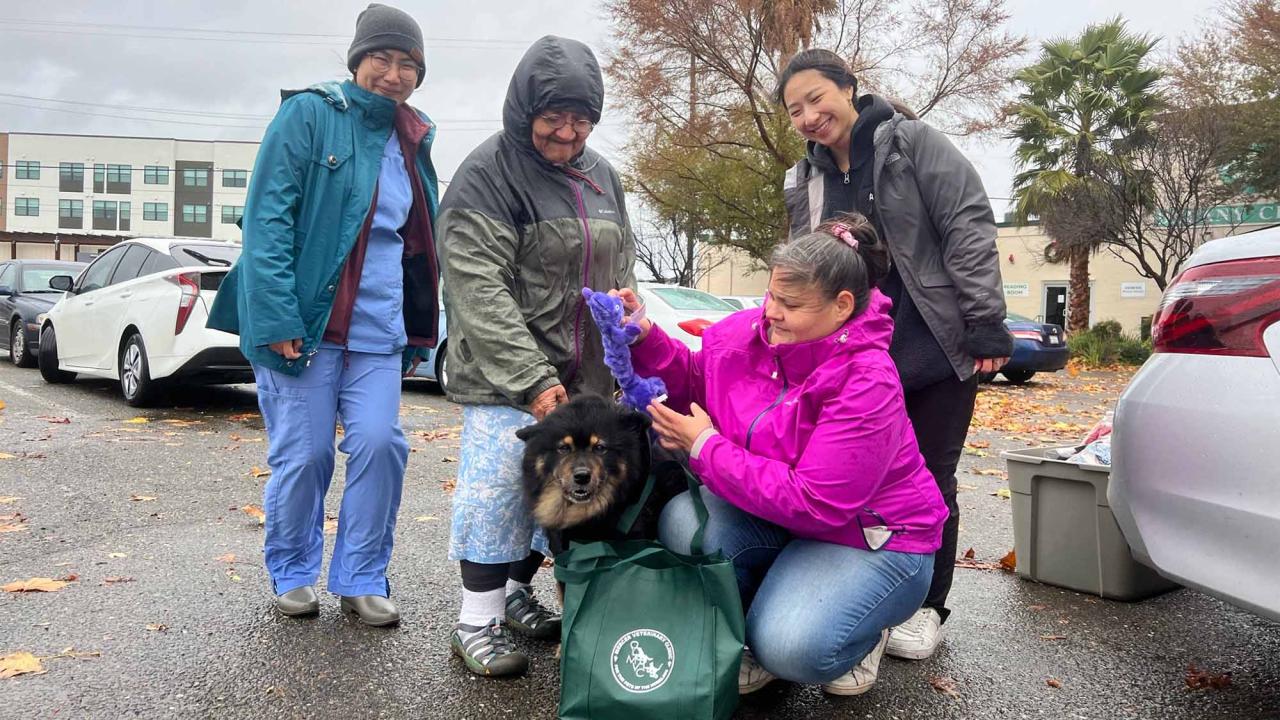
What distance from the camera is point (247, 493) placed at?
5555 millimetres

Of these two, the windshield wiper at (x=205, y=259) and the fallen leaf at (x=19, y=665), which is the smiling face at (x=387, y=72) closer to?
the fallen leaf at (x=19, y=665)

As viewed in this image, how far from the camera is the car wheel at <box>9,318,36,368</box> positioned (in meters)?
12.8

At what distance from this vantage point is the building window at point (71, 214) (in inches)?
2714

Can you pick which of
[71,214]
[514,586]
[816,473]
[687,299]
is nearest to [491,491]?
[514,586]

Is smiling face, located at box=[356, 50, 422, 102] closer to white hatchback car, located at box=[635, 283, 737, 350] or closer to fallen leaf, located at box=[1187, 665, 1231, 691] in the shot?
fallen leaf, located at box=[1187, 665, 1231, 691]

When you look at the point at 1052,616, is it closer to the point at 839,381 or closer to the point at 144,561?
the point at 839,381

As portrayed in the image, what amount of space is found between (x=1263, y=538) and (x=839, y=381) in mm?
1127

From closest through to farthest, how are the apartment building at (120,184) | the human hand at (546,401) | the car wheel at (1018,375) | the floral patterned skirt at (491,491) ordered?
1. the human hand at (546,401)
2. the floral patterned skirt at (491,491)
3. the car wheel at (1018,375)
4. the apartment building at (120,184)

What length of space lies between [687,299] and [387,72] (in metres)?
7.63

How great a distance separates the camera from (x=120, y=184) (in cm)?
6950

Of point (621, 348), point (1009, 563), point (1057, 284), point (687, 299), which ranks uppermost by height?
point (1057, 284)

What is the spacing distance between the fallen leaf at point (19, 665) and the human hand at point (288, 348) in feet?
4.19

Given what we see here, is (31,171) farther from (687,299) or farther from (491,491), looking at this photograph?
(491,491)

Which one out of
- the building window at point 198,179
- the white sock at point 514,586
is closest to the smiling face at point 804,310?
the white sock at point 514,586
